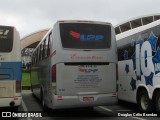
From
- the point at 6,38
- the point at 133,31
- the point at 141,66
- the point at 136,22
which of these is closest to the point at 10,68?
the point at 6,38

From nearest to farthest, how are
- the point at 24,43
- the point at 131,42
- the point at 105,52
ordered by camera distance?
1. the point at 105,52
2. the point at 131,42
3. the point at 24,43

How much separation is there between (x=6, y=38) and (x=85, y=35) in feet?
8.38

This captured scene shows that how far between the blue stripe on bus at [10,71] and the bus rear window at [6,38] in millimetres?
467

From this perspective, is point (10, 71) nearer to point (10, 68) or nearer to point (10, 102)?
point (10, 68)

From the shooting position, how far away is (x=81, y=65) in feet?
37.4

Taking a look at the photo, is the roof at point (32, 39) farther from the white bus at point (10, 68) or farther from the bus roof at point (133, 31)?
the white bus at point (10, 68)

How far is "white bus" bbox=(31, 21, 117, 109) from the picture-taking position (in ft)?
36.8

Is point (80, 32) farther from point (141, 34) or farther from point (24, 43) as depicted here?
point (24, 43)

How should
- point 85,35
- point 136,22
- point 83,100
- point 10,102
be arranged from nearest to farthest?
point 10,102 < point 83,100 < point 85,35 < point 136,22

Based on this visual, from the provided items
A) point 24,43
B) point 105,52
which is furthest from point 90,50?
point 24,43

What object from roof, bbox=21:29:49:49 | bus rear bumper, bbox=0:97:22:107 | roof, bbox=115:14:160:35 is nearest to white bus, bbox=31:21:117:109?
bus rear bumper, bbox=0:97:22:107

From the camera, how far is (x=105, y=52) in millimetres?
11758

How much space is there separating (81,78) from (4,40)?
271cm

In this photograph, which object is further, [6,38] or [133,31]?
[133,31]
